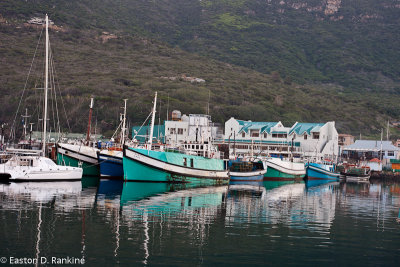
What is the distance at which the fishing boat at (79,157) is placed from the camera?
6862 cm

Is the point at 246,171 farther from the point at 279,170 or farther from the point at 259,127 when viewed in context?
the point at 259,127

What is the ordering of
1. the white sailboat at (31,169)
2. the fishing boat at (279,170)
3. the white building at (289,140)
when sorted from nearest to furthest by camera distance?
the white sailboat at (31,169) → the fishing boat at (279,170) → the white building at (289,140)

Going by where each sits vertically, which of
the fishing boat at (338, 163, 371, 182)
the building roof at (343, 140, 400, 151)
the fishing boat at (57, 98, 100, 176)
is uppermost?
the building roof at (343, 140, 400, 151)

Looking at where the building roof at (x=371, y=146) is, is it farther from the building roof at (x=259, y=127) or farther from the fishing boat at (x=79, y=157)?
the fishing boat at (x=79, y=157)

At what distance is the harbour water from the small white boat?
4689 millimetres

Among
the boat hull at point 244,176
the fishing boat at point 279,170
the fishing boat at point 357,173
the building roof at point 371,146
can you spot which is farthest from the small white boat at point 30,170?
the building roof at point 371,146

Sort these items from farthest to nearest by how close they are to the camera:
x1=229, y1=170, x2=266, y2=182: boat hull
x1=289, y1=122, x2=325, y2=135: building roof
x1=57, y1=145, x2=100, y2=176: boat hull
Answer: x1=289, y1=122, x2=325, y2=135: building roof
x1=229, y1=170, x2=266, y2=182: boat hull
x1=57, y1=145, x2=100, y2=176: boat hull

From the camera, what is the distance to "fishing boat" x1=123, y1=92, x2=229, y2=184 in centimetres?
6081

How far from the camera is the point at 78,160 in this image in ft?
229

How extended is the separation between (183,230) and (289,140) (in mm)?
93979

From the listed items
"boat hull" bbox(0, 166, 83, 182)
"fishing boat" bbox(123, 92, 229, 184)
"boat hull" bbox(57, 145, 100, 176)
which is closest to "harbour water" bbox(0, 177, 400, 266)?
"boat hull" bbox(0, 166, 83, 182)

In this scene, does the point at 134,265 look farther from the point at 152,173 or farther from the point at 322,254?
→ the point at 152,173

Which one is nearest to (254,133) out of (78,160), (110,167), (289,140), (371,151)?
(289,140)

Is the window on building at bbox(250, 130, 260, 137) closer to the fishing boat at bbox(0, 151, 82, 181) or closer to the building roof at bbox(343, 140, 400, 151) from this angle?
the building roof at bbox(343, 140, 400, 151)
